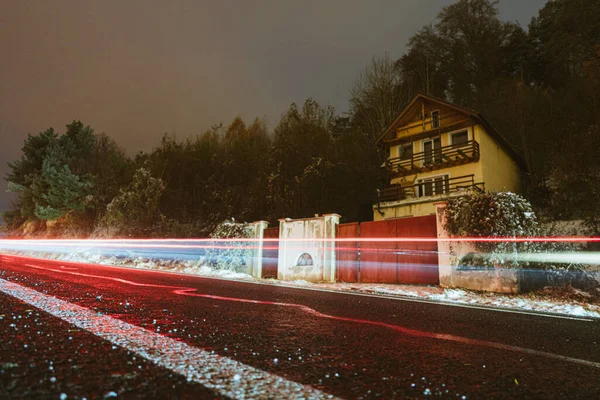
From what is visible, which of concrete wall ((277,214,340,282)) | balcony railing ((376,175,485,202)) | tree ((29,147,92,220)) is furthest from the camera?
tree ((29,147,92,220))

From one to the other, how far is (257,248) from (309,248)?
272cm

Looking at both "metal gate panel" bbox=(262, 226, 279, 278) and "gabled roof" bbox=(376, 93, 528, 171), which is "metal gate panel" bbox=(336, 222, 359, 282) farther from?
"gabled roof" bbox=(376, 93, 528, 171)

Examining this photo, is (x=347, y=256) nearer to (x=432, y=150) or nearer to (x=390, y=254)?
(x=390, y=254)

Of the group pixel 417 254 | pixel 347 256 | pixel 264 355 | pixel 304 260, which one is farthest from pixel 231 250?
pixel 264 355

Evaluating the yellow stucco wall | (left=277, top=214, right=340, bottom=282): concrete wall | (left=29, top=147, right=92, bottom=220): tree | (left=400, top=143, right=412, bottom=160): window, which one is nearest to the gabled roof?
the yellow stucco wall

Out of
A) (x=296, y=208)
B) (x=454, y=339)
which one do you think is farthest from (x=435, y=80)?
(x=454, y=339)

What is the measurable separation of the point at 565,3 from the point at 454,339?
37.0 metres

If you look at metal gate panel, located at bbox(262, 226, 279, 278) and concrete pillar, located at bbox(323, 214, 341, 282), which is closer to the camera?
concrete pillar, located at bbox(323, 214, 341, 282)

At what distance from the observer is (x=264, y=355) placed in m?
1.99

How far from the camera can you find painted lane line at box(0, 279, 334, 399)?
1391 millimetres

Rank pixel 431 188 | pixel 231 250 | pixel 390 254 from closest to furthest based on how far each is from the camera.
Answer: pixel 390 254 < pixel 231 250 < pixel 431 188

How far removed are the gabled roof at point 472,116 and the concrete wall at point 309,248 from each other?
1473 cm

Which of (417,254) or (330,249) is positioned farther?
(330,249)

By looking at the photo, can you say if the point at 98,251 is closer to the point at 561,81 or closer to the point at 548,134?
the point at 548,134
